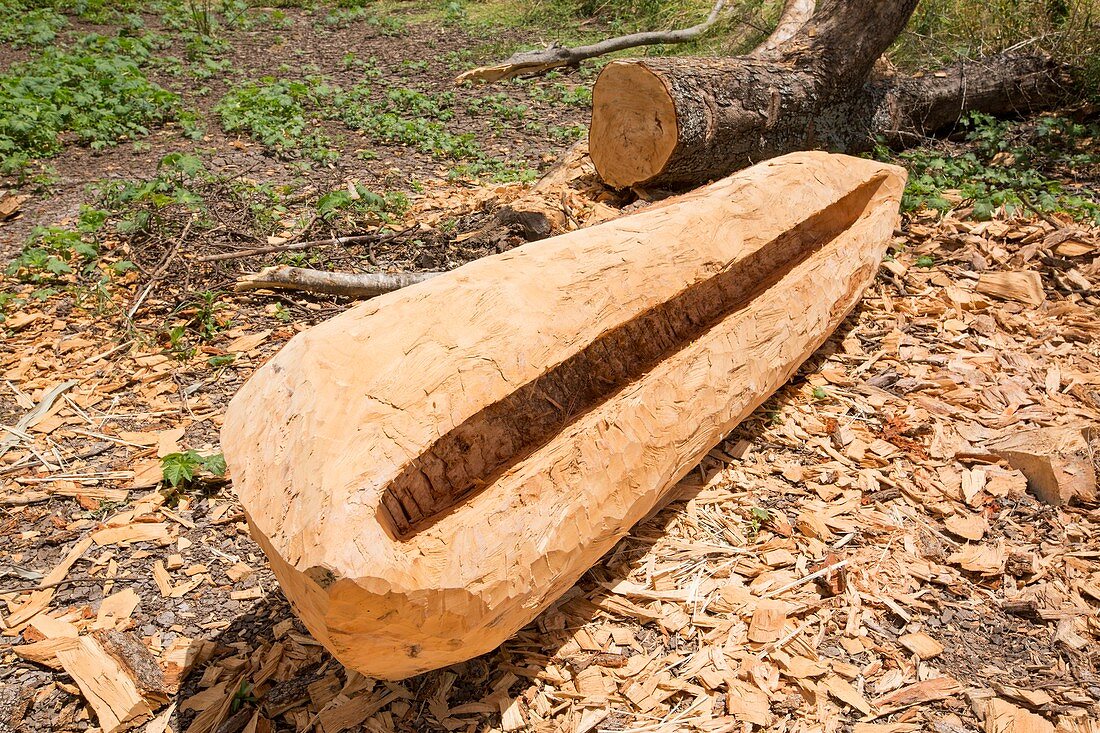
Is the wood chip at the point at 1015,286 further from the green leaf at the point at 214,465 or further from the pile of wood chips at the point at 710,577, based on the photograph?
the green leaf at the point at 214,465

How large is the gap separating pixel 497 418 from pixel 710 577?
2.78 ft

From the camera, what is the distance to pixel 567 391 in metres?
2.22

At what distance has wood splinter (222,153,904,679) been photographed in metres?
1.55

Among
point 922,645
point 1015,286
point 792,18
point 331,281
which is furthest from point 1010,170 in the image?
point 331,281

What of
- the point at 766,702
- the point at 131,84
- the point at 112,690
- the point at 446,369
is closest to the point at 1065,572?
the point at 766,702

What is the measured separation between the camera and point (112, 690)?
1.89 meters

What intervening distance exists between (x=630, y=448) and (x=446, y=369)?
22.2 inches

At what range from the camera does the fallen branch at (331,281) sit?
3.52 m

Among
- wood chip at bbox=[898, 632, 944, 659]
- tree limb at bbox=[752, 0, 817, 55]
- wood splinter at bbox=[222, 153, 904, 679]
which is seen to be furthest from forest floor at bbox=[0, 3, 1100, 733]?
tree limb at bbox=[752, 0, 817, 55]

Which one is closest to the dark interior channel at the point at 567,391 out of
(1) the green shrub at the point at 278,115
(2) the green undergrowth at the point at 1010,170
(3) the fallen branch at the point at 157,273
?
(2) the green undergrowth at the point at 1010,170

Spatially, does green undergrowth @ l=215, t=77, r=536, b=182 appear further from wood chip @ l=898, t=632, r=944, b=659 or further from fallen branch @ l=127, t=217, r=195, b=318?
wood chip @ l=898, t=632, r=944, b=659

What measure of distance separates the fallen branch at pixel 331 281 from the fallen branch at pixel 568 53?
3.75m

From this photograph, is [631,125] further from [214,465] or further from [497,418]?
[214,465]

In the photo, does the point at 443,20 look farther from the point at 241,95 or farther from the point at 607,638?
the point at 607,638
